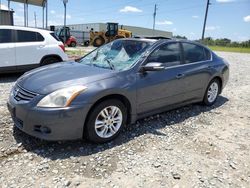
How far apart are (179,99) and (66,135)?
2.46 meters

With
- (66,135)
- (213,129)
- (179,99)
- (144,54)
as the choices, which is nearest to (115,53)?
(144,54)

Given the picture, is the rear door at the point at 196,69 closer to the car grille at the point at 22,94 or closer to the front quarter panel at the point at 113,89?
the front quarter panel at the point at 113,89

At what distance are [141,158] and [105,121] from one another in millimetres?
740

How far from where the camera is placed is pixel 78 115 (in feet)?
11.6

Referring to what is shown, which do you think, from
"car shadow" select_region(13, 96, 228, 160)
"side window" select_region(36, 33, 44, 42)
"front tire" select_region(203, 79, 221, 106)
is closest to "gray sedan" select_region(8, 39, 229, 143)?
"car shadow" select_region(13, 96, 228, 160)

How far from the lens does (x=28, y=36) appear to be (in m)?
8.17

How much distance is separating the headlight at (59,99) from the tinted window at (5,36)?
5.24 meters

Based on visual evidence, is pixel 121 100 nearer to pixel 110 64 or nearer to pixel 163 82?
pixel 110 64

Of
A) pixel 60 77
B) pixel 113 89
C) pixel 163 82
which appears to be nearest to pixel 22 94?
pixel 60 77

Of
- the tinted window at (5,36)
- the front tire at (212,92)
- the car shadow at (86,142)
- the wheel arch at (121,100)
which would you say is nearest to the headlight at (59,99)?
the wheel arch at (121,100)

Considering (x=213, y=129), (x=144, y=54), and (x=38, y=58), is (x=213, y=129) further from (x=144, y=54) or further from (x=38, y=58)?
(x=38, y=58)

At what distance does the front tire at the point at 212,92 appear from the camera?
5.96 m

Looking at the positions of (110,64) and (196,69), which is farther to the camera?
(196,69)

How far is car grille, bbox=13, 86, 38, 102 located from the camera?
356 cm
